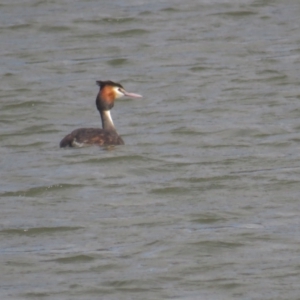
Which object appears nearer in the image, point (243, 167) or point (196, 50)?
point (243, 167)

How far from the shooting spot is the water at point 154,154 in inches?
292

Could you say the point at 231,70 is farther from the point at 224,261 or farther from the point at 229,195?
the point at 224,261

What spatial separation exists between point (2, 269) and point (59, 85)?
7.74 m

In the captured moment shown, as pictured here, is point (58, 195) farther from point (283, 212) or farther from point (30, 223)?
point (283, 212)

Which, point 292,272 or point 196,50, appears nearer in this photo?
point 292,272

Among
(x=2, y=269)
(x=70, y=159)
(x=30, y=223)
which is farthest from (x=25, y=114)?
(x=2, y=269)

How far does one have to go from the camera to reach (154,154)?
1101 cm

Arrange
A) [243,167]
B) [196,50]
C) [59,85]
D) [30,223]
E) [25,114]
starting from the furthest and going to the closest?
[196,50]
[59,85]
[25,114]
[243,167]
[30,223]

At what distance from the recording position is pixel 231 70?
50.1 ft

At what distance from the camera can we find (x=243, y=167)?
33.4 feet

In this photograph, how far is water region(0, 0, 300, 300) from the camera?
7.42 metres

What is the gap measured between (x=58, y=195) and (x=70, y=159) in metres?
1.42

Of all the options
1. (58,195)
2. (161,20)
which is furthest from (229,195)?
(161,20)

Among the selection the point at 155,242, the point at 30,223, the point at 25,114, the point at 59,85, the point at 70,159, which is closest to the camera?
the point at 155,242
